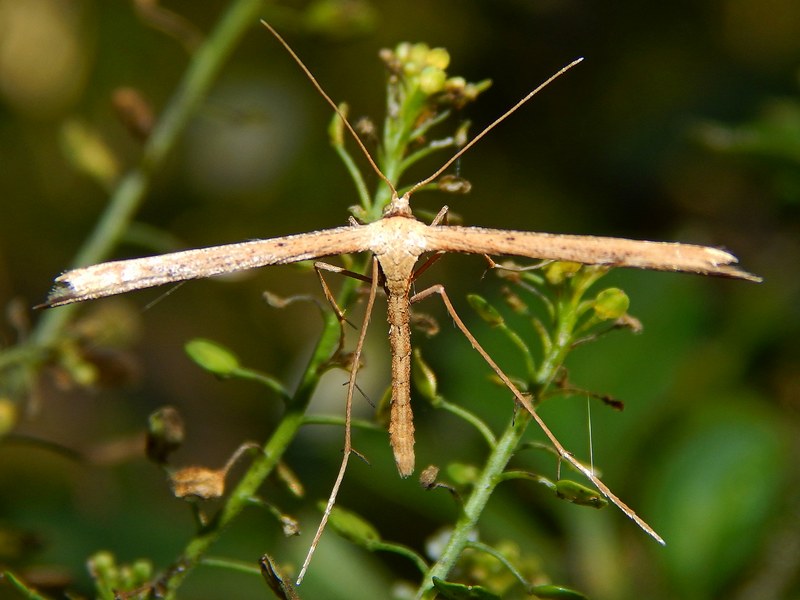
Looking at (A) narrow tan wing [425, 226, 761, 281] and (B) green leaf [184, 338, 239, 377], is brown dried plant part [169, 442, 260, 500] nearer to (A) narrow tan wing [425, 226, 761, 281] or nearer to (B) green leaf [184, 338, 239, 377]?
(B) green leaf [184, 338, 239, 377]

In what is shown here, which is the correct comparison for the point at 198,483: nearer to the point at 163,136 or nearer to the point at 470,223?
the point at 163,136

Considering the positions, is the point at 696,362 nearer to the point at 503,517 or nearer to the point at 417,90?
the point at 503,517

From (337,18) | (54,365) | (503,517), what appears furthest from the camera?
(503,517)

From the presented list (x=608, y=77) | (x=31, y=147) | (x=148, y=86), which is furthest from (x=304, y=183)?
(x=608, y=77)

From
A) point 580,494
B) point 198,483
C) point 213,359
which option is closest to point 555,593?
point 580,494

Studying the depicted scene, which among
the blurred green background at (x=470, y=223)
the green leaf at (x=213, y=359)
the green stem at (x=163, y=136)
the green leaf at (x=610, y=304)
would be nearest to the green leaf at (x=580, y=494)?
the green leaf at (x=610, y=304)

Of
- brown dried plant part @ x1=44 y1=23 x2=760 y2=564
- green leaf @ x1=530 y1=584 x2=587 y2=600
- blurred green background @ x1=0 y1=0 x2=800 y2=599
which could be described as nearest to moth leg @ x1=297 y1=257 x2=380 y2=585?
brown dried plant part @ x1=44 y1=23 x2=760 y2=564
